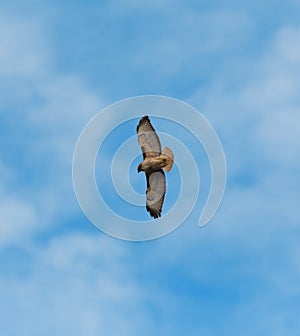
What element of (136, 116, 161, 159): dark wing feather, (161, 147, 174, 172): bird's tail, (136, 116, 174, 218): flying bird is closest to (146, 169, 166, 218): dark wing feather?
(136, 116, 174, 218): flying bird

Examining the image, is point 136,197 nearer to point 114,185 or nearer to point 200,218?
point 114,185

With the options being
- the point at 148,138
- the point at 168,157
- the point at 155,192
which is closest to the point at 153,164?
the point at 168,157

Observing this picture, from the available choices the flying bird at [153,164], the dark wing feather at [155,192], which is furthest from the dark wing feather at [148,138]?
the dark wing feather at [155,192]

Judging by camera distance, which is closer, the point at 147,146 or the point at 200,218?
the point at 200,218

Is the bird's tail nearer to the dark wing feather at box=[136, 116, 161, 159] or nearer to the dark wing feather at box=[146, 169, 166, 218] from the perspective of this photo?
the dark wing feather at box=[136, 116, 161, 159]

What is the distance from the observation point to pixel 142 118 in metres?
27.5

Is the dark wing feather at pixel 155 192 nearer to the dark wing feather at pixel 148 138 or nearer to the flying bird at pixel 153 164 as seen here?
the flying bird at pixel 153 164

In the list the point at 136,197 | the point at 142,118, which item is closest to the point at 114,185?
the point at 136,197

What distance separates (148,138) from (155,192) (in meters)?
2.25

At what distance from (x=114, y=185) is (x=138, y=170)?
1.35m

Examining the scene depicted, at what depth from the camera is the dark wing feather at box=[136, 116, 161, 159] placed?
89.7ft

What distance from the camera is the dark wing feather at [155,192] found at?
91.1 feet

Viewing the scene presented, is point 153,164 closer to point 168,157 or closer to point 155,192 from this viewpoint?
point 168,157

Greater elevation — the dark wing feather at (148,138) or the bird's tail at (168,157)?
the dark wing feather at (148,138)
